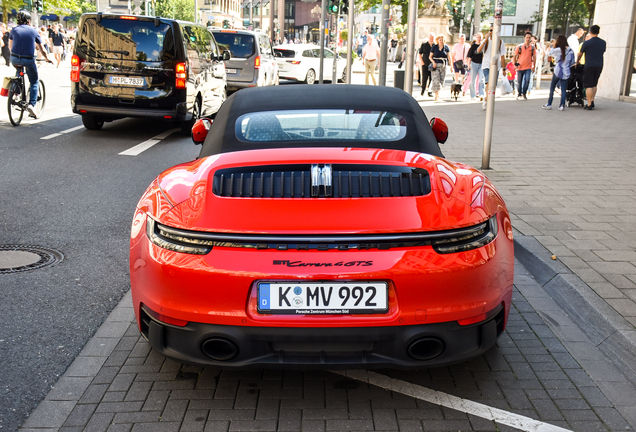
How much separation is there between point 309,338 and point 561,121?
13.5 m

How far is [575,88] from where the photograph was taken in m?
18.4

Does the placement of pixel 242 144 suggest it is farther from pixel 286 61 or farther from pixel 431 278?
pixel 286 61

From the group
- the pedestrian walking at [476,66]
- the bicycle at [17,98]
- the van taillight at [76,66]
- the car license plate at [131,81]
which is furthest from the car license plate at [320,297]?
the pedestrian walking at [476,66]

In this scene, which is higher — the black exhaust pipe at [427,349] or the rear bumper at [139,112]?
the black exhaust pipe at [427,349]

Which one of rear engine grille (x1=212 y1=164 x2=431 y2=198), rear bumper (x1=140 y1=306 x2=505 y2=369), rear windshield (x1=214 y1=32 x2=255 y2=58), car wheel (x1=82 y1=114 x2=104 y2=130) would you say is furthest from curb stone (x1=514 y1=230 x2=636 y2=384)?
rear windshield (x1=214 y1=32 x2=255 y2=58)

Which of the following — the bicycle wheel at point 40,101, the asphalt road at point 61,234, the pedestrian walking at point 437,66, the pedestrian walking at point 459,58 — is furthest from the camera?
the pedestrian walking at point 459,58

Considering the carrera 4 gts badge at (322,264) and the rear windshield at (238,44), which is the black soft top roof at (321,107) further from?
the rear windshield at (238,44)

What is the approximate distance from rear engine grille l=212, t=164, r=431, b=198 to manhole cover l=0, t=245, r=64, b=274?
261cm

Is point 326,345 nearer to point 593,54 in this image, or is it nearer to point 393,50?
point 593,54

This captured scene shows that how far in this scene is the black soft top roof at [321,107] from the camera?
362cm

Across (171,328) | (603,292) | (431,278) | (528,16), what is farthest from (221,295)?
(528,16)

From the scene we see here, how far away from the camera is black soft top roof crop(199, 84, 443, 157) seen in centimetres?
362

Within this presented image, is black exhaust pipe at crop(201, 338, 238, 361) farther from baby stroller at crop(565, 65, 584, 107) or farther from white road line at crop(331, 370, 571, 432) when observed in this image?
baby stroller at crop(565, 65, 584, 107)

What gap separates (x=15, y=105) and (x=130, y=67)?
113 inches
